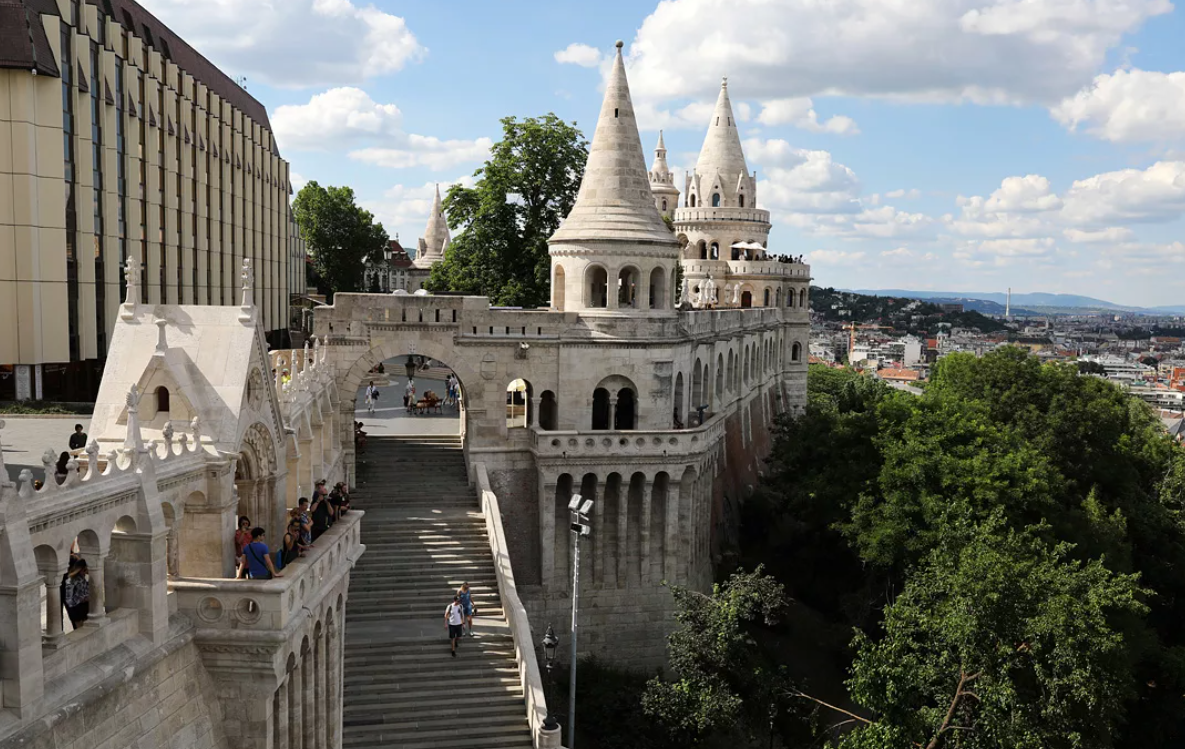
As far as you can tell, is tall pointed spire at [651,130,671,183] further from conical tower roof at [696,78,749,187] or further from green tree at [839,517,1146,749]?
green tree at [839,517,1146,749]

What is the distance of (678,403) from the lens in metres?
35.6

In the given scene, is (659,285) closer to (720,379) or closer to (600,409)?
(600,409)

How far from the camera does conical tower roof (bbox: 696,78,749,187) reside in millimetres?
62312

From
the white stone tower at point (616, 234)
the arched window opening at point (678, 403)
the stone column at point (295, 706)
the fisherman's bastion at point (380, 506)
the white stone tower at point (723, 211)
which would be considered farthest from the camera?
the white stone tower at point (723, 211)

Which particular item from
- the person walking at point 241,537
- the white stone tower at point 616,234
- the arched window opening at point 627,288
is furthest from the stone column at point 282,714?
the arched window opening at point 627,288

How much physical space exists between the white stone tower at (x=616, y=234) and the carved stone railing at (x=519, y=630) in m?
7.07

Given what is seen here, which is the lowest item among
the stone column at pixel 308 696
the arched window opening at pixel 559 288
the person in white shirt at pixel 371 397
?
the stone column at pixel 308 696

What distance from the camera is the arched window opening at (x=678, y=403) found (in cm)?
3494

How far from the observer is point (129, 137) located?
40.6 meters

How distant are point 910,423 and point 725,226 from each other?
28169 millimetres

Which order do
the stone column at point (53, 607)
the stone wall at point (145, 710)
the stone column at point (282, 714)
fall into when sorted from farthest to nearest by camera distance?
the stone column at point (282, 714) → the stone column at point (53, 607) → the stone wall at point (145, 710)

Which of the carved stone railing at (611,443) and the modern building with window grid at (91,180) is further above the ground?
the modern building with window grid at (91,180)

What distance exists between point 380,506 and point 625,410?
884 centimetres

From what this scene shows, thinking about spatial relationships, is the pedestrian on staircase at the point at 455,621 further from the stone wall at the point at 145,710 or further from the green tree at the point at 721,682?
the stone wall at the point at 145,710
